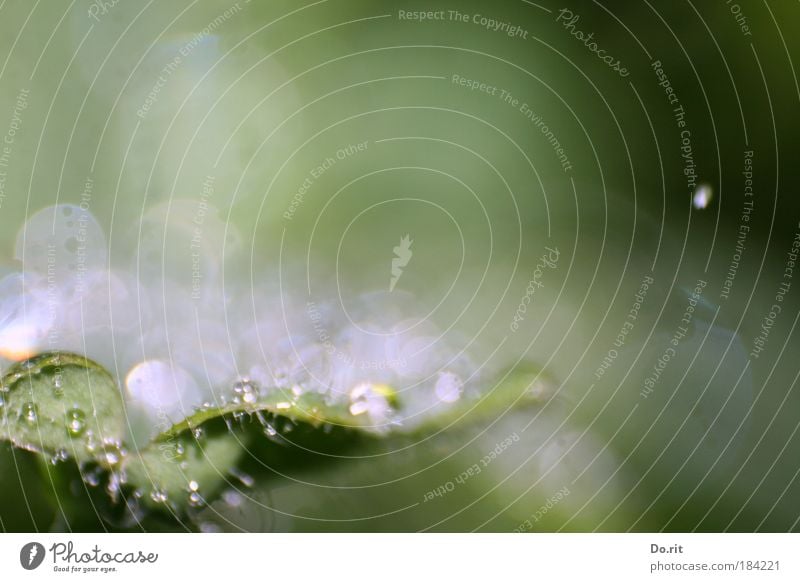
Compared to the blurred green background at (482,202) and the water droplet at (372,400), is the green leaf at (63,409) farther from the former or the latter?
the water droplet at (372,400)

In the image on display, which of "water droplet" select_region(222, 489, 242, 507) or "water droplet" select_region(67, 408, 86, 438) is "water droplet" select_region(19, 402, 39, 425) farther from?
"water droplet" select_region(222, 489, 242, 507)

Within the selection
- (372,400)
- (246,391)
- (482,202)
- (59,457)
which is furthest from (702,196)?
(59,457)

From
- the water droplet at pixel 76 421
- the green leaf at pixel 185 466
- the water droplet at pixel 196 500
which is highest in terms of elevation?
the water droplet at pixel 76 421

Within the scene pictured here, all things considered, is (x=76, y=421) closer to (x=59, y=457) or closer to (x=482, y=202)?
(x=59, y=457)

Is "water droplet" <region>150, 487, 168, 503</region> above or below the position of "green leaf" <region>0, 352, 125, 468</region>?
below

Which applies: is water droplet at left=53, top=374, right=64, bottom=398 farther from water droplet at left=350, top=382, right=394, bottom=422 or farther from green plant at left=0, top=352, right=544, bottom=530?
water droplet at left=350, top=382, right=394, bottom=422

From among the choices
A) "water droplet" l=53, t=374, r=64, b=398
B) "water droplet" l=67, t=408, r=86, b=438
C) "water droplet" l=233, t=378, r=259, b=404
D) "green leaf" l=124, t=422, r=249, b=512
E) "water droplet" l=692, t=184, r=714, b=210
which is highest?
"water droplet" l=692, t=184, r=714, b=210

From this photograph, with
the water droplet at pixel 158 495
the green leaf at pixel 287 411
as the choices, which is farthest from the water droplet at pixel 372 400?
the water droplet at pixel 158 495

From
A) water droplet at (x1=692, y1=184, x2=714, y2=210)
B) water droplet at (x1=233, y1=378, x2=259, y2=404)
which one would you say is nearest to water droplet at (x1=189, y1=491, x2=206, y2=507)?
water droplet at (x1=233, y1=378, x2=259, y2=404)
